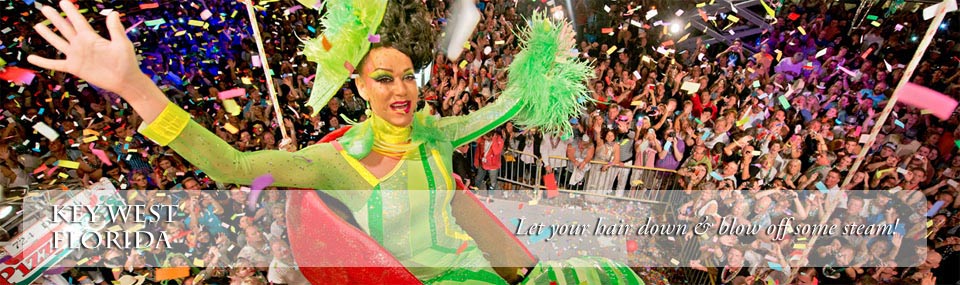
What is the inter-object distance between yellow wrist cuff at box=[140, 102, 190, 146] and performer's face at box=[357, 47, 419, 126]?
2.02ft

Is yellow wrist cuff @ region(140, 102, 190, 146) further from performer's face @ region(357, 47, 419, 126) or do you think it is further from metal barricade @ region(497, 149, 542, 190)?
metal barricade @ region(497, 149, 542, 190)

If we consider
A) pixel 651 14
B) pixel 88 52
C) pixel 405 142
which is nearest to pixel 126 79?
pixel 88 52

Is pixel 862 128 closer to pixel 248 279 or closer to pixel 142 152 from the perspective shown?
pixel 248 279

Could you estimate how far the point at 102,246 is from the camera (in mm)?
4168

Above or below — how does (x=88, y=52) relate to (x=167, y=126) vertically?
above

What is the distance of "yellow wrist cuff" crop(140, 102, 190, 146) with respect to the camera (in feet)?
4.00

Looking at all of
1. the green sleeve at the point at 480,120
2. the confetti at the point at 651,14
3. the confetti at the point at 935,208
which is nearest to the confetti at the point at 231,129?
the green sleeve at the point at 480,120

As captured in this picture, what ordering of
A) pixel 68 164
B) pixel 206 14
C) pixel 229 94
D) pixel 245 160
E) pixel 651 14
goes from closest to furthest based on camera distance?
pixel 245 160 < pixel 68 164 < pixel 229 94 < pixel 651 14 < pixel 206 14

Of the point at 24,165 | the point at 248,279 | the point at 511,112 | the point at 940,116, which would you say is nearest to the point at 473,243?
the point at 511,112

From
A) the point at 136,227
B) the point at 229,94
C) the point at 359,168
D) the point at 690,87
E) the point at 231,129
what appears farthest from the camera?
the point at 690,87

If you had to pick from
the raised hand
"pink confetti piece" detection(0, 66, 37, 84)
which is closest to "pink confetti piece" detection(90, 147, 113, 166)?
"pink confetti piece" detection(0, 66, 37, 84)

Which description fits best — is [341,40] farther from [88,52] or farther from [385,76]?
[88,52]

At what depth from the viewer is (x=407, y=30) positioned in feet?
5.76

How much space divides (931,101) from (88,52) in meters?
6.87
